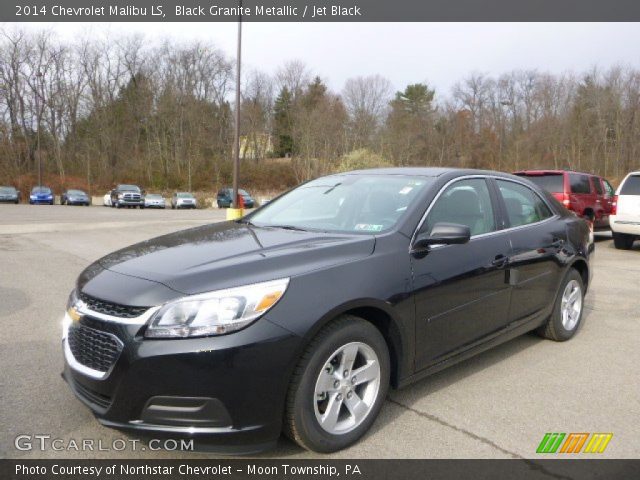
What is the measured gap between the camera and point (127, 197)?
3725 cm

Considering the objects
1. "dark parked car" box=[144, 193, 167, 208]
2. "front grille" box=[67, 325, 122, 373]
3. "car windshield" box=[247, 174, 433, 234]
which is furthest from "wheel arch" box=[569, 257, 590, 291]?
"dark parked car" box=[144, 193, 167, 208]

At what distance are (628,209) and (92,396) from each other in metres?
11.5

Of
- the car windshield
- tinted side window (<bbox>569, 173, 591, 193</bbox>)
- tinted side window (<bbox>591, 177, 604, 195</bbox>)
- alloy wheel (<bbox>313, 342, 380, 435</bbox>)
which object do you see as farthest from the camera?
tinted side window (<bbox>591, 177, 604, 195</bbox>)

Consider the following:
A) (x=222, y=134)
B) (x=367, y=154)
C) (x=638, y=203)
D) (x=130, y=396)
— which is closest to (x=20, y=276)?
(x=130, y=396)

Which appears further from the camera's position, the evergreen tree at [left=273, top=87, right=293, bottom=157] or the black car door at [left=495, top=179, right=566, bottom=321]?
the evergreen tree at [left=273, top=87, right=293, bottom=157]

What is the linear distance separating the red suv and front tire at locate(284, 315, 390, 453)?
33.2ft

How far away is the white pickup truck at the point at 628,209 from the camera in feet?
35.5

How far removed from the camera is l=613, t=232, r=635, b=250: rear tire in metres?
11.5

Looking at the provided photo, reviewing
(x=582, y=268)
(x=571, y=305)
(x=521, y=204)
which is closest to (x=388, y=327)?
(x=521, y=204)

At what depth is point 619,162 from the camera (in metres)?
50.9

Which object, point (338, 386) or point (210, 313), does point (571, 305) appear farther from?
point (210, 313)

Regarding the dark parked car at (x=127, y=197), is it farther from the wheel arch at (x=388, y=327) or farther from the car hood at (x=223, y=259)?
the wheel arch at (x=388, y=327)

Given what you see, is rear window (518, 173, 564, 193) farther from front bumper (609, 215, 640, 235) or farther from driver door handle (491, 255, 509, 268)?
driver door handle (491, 255, 509, 268)

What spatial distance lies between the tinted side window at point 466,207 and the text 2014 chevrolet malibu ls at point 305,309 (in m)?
0.01
